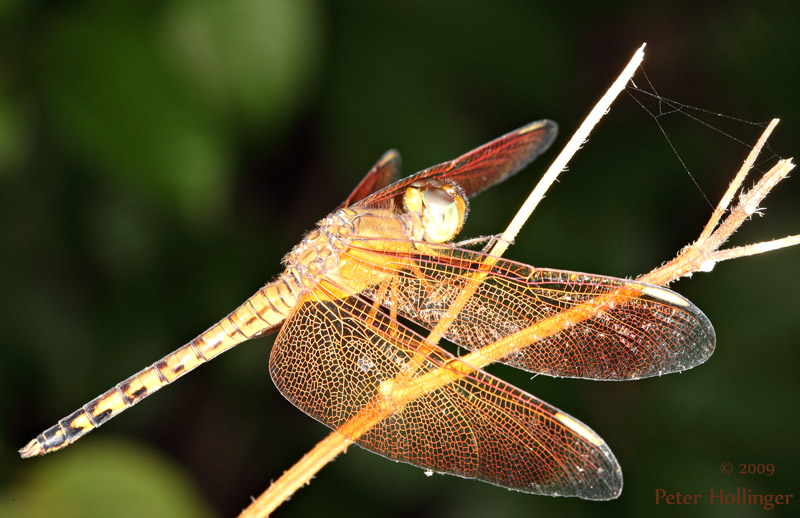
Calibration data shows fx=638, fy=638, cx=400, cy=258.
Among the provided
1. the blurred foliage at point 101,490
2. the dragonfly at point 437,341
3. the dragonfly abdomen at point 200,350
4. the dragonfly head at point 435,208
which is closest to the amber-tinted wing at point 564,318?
the dragonfly at point 437,341

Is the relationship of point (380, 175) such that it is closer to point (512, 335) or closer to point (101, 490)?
point (512, 335)

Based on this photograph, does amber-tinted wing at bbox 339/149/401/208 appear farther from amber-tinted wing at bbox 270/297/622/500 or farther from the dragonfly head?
amber-tinted wing at bbox 270/297/622/500

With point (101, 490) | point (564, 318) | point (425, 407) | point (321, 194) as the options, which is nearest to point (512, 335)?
point (564, 318)

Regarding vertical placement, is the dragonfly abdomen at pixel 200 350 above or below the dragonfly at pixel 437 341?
below

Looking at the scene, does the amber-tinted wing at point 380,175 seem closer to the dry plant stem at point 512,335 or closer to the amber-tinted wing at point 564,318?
the amber-tinted wing at point 564,318

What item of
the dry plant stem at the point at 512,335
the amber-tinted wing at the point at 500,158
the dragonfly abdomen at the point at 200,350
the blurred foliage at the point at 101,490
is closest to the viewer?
the dry plant stem at the point at 512,335

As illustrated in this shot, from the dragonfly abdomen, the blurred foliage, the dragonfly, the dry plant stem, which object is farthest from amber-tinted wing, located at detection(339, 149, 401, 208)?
the blurred foliage
